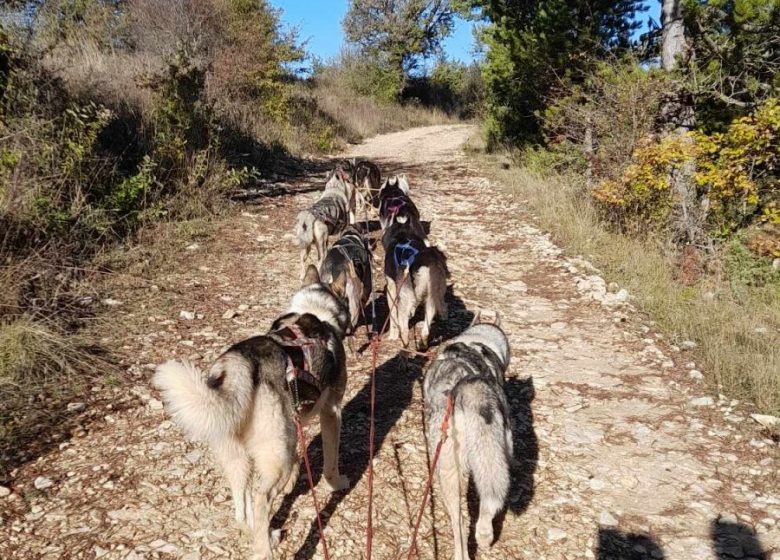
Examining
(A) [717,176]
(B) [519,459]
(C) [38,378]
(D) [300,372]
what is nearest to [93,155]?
(C) [38,378]

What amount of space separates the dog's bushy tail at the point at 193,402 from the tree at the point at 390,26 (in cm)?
3679

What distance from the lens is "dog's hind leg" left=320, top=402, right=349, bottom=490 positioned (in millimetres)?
3746

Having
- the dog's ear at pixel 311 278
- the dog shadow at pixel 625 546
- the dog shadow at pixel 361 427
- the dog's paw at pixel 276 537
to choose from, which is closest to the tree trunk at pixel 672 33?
the dog shadow at pixel 361 427

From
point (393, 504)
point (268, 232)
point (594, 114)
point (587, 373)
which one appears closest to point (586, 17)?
point (594, 114)

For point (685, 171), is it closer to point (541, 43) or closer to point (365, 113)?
point (541, 43)

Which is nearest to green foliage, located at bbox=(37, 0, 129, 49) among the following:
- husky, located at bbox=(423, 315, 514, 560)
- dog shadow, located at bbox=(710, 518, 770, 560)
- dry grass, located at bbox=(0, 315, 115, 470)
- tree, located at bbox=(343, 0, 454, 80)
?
dry grass, located at bbox=(0, 315, 115, 470)

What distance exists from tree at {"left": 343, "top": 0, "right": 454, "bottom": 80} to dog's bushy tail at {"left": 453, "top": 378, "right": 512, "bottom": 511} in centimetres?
3636

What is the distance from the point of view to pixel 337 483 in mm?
3775

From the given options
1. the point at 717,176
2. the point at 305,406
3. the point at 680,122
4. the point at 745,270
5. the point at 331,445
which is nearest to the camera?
the point at 305,406

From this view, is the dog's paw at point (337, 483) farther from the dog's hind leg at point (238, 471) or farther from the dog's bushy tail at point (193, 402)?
the dog's bushy tail at point (193, 402)

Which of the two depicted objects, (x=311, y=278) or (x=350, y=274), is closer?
(x=311, y=278)

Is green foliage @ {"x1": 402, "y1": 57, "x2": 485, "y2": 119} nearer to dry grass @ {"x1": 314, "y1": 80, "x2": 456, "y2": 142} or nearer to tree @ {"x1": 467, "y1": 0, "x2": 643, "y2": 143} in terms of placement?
dry grass @ {"x1": 314, "y1": 80, "x2": 456, "y2": 142}

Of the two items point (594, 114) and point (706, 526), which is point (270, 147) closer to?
point (594, 114)

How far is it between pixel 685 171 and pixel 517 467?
624 centimetres
